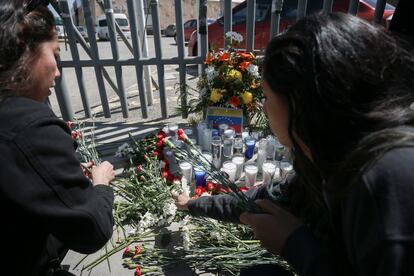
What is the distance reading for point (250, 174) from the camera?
2.02m

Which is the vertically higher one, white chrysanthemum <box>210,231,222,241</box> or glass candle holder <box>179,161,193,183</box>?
glass candle holder <box>179,161,193,183</box>

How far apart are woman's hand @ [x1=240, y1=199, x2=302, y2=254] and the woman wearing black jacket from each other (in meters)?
0.56

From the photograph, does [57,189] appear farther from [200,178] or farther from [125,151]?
[125,151]

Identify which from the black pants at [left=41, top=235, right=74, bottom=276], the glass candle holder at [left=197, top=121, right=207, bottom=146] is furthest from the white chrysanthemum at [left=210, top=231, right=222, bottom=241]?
the glass candle holder at [left=197, top=121, right=207, bottom=146]

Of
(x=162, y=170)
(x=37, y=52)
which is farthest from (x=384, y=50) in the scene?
(x=162, y=170)

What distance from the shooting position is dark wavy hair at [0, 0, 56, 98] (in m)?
0.93

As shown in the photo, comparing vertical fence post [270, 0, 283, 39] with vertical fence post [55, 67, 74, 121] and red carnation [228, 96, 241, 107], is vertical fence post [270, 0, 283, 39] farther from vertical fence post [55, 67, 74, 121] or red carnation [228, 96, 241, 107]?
vertical fence post [55, 67, 74, 121]

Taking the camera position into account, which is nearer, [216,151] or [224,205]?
→ [224,205]

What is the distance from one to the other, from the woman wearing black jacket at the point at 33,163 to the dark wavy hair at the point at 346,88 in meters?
0.70

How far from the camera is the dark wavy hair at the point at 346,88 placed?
0.71 metres

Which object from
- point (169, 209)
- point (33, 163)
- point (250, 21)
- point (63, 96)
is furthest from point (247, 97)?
point (63, 96)

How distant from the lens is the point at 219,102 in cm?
262

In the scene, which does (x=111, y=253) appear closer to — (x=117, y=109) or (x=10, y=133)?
(x=10, y=133)

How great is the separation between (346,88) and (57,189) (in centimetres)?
86
